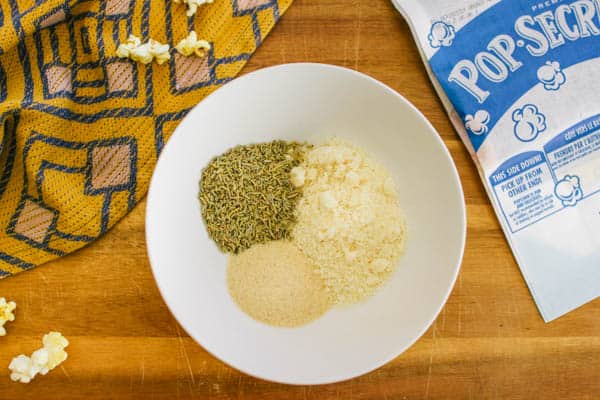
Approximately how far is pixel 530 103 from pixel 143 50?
0.69 m

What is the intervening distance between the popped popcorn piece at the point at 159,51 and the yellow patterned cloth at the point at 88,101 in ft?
0.05

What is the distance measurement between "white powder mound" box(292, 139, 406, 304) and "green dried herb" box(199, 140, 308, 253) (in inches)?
1.4

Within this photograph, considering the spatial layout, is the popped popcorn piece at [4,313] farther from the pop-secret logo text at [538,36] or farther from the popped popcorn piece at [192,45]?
the pop-secret logo text at [538,36]

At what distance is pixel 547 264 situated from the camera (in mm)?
877

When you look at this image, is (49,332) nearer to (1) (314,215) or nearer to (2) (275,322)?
(2) (275,322)

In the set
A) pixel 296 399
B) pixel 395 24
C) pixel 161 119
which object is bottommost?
pixel 296 399

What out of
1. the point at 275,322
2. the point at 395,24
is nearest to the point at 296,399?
the point at 275,322

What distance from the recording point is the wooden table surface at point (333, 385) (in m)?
0.85

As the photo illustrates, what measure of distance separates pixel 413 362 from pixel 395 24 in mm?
605

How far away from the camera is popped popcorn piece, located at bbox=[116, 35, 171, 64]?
0.86 metres

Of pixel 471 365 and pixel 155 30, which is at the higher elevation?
pixel 155 30

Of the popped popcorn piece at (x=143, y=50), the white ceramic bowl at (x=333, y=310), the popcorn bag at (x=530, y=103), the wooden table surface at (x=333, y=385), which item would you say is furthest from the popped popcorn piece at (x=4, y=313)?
the popcorn bag at (x=530, y=103)

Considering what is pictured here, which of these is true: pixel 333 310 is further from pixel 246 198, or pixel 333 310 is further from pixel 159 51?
pixel 159 51

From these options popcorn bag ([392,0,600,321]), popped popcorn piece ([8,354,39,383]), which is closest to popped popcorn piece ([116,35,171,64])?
popcorn bag ([392,0,600,321])
